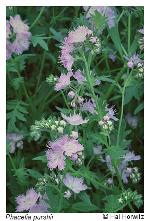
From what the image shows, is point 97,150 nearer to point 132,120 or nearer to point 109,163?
point 109,163

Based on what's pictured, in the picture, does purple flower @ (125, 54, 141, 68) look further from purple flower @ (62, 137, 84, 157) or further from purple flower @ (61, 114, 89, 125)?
purple flower @ (62, 137, 84, 157)

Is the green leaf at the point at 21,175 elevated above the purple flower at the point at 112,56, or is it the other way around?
the purple flower at the point at 112,56

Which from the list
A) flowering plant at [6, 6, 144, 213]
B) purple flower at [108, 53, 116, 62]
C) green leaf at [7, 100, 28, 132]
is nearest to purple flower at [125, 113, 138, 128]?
flowering plant at [6, 6, 144, 213]

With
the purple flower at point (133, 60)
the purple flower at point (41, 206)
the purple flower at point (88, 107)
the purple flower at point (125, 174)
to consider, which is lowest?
the purple flower at point (41, 206)

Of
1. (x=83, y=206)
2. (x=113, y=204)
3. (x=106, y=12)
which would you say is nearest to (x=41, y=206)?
(x=83, y=206)

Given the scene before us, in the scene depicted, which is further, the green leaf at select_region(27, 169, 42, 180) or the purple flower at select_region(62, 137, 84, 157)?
the green leaf at select_region(27, 169, 42, 180)

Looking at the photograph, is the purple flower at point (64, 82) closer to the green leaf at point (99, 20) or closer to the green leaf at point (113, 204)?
the green leaf at point (99, 20)
